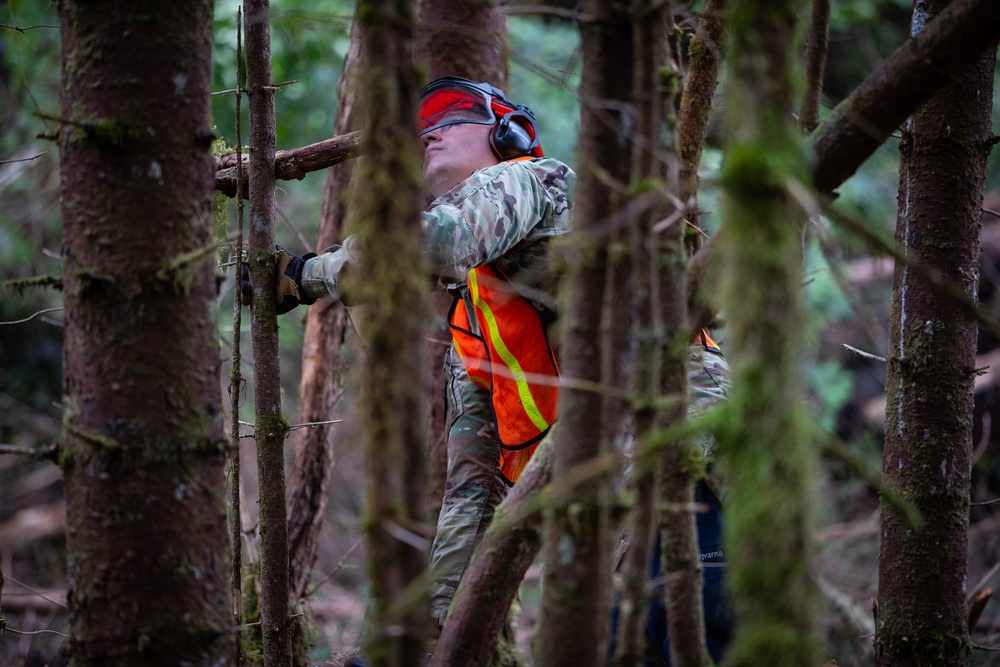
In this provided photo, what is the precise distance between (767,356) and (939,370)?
1860 millimetres

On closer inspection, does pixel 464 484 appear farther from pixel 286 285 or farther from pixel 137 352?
pixel 137 352

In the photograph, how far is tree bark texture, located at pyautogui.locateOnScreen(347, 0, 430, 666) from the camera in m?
1.36

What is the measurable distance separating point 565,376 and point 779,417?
461 millimetres

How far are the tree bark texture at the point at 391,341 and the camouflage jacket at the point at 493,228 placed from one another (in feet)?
2.74

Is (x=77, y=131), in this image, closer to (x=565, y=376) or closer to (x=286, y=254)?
(x=286, y=254)

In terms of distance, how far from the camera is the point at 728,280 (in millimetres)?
1260

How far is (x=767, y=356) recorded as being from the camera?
48.5 inches

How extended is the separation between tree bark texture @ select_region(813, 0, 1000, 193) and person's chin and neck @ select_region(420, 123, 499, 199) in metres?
1.43

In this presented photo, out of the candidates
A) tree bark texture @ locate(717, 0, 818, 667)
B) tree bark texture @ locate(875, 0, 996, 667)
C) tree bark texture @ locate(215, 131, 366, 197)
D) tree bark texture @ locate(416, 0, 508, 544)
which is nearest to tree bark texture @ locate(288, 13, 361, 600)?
tree bark texture @ locate(416, 0, 508, 544)

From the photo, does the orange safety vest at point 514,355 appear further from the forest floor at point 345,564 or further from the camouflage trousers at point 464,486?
the forest floor at point 345,564

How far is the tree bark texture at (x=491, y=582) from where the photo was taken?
7.02 ft

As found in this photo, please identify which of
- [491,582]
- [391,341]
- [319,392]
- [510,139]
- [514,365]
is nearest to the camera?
[391,341]

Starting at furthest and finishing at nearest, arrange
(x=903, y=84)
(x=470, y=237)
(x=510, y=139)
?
(x=510, y=139) → (x=470, y=237) → (x=903, y=84)

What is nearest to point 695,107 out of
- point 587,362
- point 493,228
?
point 493,228
